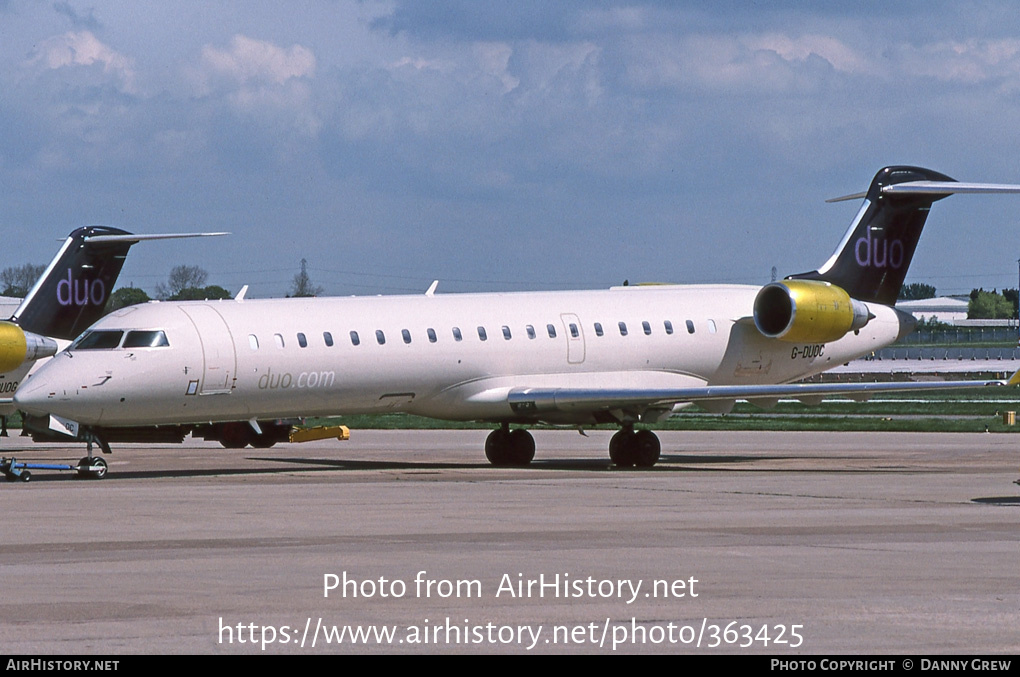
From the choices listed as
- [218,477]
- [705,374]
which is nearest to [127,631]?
[218,477]

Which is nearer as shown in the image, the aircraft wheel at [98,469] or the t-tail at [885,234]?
the aircraft wheel at [98,469]

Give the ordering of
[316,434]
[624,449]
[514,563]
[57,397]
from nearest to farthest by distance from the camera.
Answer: [514,563] → [57,397] → [624,449] → [316,434]

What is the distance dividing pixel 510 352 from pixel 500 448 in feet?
7.91

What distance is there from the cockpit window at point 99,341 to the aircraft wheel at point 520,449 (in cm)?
879

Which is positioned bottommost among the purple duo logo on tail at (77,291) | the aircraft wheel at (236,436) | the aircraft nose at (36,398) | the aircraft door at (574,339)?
the aircraft nose at (36,398)

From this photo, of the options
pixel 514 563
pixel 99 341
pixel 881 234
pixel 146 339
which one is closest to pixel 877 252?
pixel 881 234

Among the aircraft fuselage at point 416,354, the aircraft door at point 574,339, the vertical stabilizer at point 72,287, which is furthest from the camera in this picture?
the vertical stabilizer at point 72,287

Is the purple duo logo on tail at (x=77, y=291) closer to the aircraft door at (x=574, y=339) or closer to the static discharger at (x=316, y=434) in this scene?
the static discharger at (x=316, y=434)

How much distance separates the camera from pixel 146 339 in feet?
88.8

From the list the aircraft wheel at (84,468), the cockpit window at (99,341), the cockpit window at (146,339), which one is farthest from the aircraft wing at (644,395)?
the aircraft wheel at (84,468)

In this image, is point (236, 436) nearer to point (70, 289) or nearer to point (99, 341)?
point (70, 289)

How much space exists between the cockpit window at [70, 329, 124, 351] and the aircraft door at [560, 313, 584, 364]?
9.19 metres

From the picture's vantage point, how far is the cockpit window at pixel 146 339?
2700 centimetres
